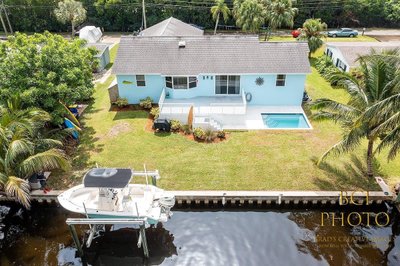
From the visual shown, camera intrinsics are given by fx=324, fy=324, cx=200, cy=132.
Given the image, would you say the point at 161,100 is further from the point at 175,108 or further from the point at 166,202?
the point at 166,202

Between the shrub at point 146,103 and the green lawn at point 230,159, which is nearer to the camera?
the green lawn at point 230,159

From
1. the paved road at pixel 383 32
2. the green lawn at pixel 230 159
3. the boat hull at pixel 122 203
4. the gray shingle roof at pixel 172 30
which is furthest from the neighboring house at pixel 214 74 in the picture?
the paved road at pixel 383 32

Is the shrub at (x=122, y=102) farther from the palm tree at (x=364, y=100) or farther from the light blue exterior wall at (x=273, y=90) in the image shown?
the palm tree at (x=364, y=100)

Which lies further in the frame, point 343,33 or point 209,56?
point 343,33

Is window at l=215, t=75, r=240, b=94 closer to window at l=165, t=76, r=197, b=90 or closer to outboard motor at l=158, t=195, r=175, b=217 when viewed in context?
window at l=165, t=76, r=197, b=90

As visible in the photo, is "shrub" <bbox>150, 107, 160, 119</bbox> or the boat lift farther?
"shrub" <bbox>150, 107, 160, 119</bbox>

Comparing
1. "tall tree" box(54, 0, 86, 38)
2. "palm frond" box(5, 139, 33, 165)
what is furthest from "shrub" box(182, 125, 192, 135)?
"tall tree" box(54, 0, 86, 38)

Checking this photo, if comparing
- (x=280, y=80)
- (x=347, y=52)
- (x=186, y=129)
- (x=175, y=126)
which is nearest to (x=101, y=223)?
(x=175, y=126)

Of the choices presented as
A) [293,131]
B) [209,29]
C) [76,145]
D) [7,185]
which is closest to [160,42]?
[76,145]
